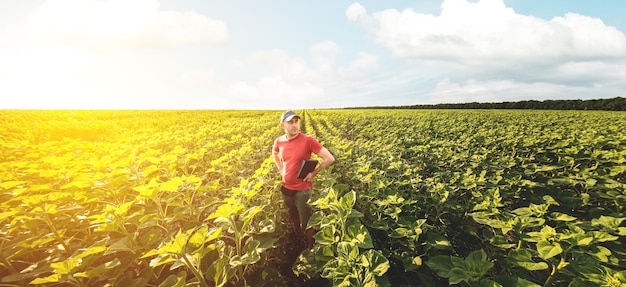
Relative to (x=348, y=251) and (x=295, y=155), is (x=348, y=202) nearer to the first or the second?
(x=348, y=251)

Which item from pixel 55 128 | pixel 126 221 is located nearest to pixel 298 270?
pixel 126 221

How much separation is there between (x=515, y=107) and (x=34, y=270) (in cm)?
7416

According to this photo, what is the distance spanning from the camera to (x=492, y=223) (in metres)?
2.63

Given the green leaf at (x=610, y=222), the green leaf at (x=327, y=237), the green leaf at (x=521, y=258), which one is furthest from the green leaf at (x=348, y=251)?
the green leaf at (x=610, y=222)

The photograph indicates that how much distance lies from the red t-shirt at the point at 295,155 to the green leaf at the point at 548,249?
2521 mm

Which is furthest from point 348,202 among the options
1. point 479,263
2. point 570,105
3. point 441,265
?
point 570,105

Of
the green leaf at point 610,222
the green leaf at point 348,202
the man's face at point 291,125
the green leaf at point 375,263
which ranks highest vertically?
the man's face at point 291,125

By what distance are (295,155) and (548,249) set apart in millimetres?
2781

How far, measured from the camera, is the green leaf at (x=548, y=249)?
6.51 feet

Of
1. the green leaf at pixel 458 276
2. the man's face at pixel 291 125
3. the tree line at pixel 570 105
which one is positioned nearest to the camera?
the green leaf at pixel 458 276

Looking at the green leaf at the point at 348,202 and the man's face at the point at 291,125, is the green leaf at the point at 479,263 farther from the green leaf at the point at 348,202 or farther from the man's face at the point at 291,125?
the man's face at the point at 291,125

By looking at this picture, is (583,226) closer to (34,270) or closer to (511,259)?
(511,259)

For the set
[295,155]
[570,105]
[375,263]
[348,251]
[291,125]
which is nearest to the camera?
[375,263]

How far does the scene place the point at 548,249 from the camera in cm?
206
